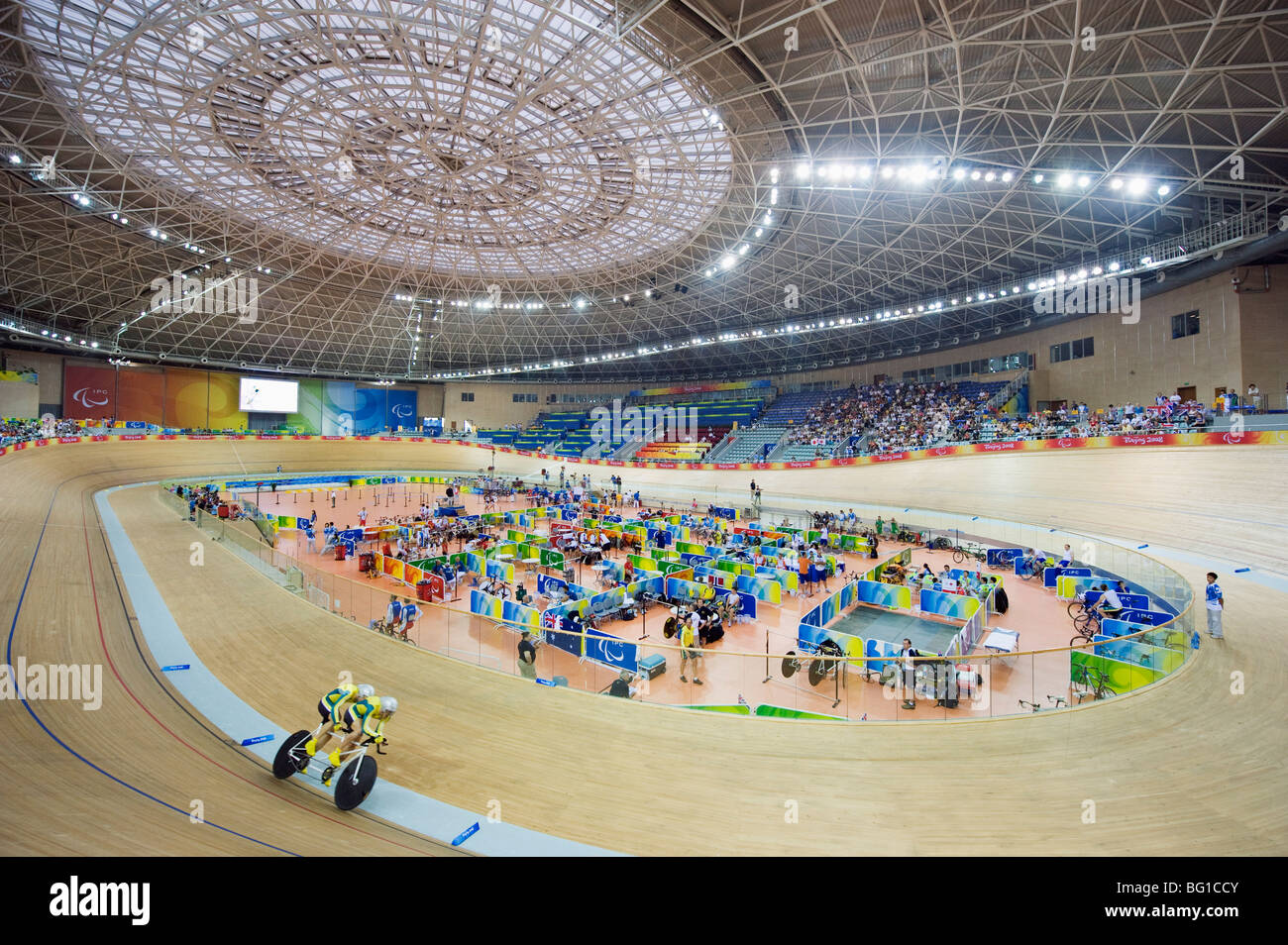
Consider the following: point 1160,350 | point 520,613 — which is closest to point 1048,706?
point 520,613

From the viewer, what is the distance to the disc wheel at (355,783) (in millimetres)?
5082

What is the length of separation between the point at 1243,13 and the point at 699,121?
14.8m

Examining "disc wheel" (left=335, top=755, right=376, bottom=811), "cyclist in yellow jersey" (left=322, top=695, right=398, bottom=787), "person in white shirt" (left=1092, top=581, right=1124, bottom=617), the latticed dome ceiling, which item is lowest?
"person in white shirt" (left=1092, top=581, right=1124, bottom=617)

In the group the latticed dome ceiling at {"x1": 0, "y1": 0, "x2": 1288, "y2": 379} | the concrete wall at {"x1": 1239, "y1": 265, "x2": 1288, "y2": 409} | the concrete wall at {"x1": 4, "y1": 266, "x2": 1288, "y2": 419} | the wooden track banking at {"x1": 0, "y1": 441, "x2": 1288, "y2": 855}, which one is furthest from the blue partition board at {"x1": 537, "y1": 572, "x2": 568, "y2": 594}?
the concrete wall at {"x1": 1239, "y1": 265, "x2": 1288, "y2": 409}

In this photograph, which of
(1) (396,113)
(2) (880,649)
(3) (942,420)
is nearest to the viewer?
(2) (880,649)

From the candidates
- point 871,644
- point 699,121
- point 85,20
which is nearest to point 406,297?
point 85,20

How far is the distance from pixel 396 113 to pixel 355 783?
75.7 ft

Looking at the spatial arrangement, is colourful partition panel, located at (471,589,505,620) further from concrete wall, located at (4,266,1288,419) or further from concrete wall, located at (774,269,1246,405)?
concrete wall, located at (774,269,1246,405)

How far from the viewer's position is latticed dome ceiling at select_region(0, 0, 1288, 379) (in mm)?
14938

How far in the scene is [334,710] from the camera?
18.0ft

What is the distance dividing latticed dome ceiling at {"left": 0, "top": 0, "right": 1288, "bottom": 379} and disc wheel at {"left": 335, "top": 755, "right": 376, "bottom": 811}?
1664 centimetres

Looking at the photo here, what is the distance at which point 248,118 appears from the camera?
797 inches

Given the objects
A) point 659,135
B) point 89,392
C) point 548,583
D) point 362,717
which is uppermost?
point 659,135

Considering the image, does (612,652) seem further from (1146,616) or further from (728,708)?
(1146,616)
